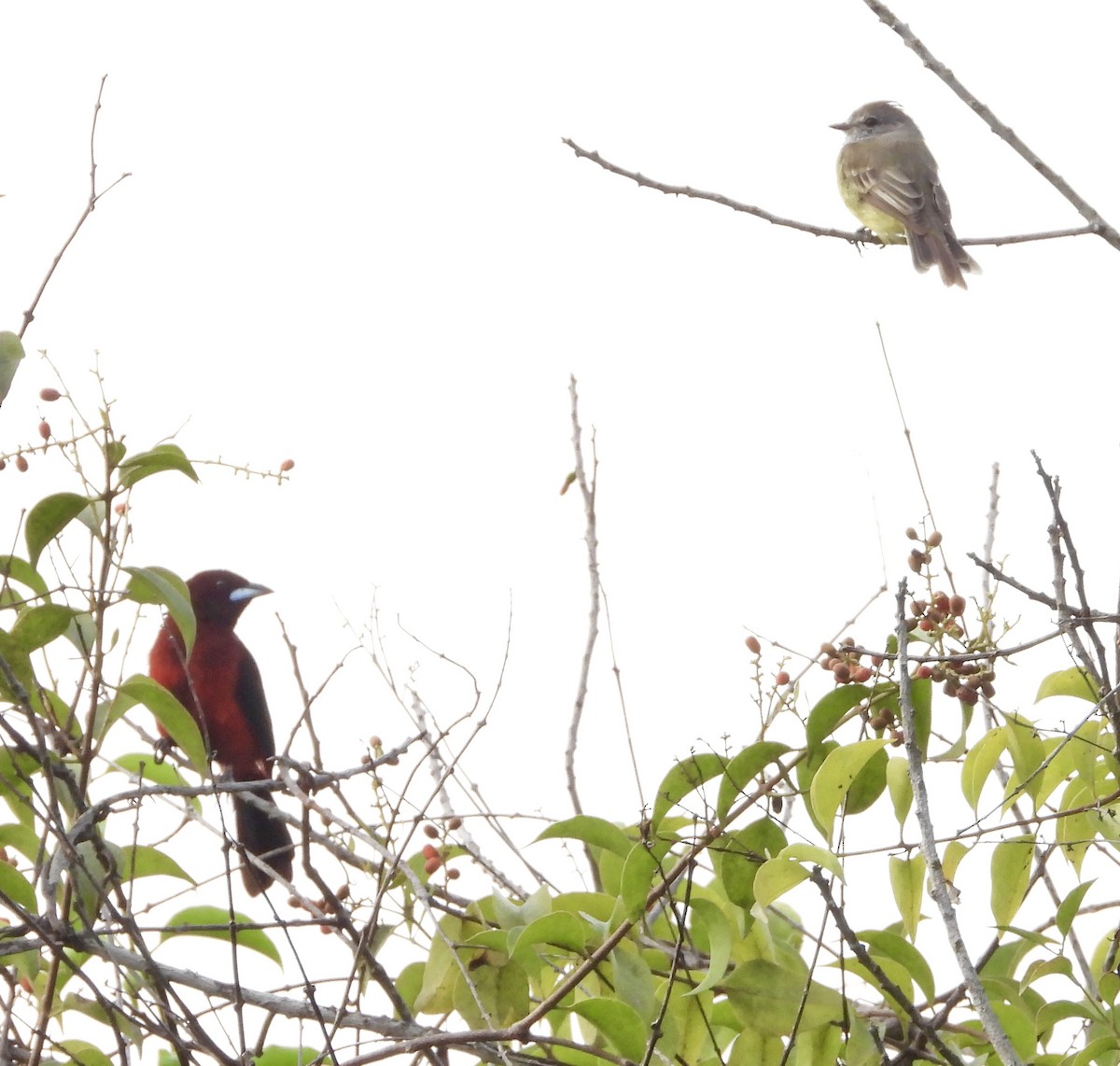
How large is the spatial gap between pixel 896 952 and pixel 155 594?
150 centimetres

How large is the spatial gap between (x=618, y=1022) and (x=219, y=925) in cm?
80

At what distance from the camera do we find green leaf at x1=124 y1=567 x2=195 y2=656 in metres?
2.60

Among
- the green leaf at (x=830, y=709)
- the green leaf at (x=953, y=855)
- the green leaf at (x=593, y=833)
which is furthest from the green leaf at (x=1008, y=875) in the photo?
the green leaf at (x=593, y=833)

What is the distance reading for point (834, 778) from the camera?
7.61ft

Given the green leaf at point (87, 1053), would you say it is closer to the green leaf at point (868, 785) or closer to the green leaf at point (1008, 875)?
the green leaf at point (868, 785)

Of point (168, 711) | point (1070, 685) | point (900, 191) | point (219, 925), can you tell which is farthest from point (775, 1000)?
point (900, 191)

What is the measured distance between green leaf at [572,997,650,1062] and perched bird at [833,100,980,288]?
5.60 meters

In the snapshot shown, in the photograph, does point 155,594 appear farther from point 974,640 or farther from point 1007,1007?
point 1007,1007

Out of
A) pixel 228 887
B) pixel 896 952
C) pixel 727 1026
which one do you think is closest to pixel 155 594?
pixel 228 887

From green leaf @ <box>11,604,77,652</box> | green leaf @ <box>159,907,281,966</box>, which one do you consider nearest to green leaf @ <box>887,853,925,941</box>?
green leaf @ <box>159,907,281,966</box>

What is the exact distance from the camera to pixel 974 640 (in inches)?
99.9

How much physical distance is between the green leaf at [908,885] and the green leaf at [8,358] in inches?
70.2

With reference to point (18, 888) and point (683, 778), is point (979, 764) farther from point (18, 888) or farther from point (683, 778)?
point (18, 888)

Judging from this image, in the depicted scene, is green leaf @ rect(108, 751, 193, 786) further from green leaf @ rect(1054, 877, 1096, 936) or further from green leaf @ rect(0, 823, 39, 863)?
green leaf @ rect(1054, 877, 1096, 936)
